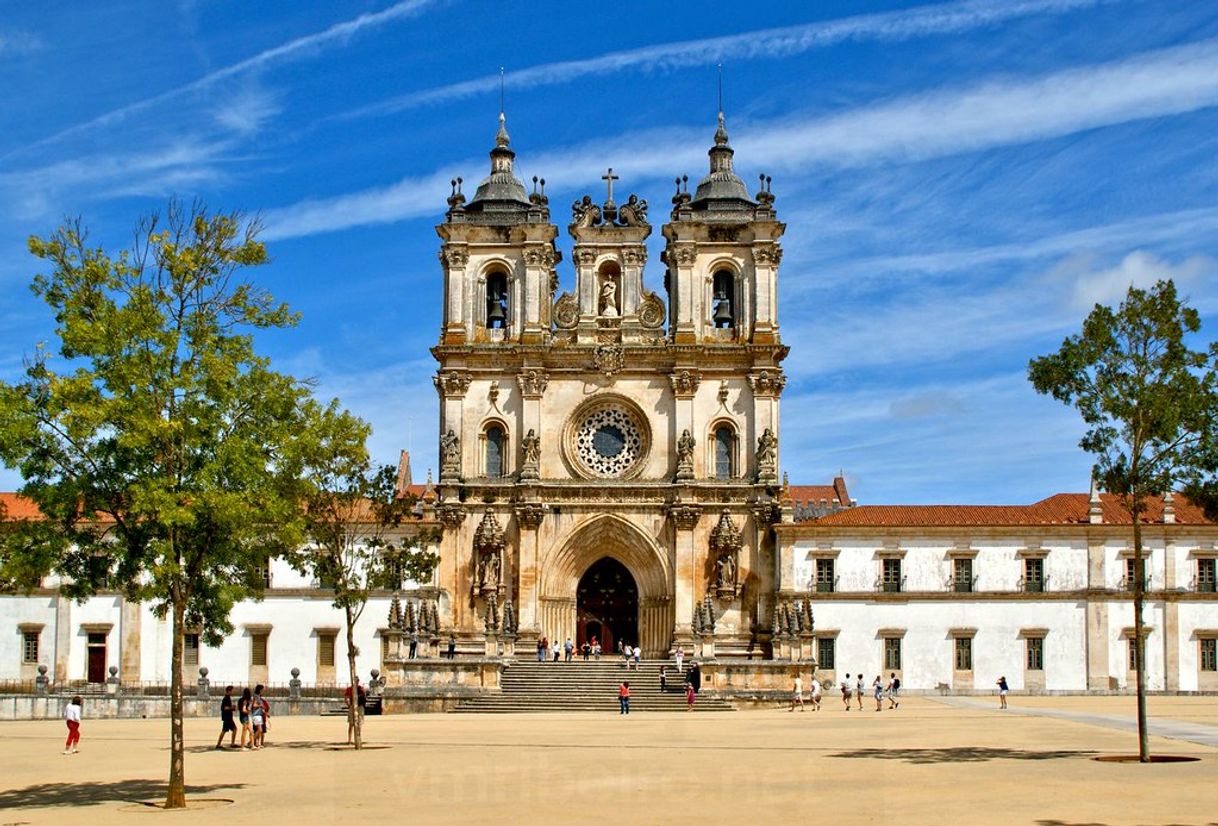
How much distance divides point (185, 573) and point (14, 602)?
40.7m

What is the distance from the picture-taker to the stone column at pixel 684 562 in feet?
184

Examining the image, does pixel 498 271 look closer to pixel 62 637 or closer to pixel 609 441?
pixel 609 441

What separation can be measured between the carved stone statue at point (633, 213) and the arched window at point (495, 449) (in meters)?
9.56

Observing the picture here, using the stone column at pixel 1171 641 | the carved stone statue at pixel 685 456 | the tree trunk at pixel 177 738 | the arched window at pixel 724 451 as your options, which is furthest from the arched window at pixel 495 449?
the tree trunk at pixel 177 738

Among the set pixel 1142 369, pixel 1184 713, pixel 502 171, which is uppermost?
pixel 502 171

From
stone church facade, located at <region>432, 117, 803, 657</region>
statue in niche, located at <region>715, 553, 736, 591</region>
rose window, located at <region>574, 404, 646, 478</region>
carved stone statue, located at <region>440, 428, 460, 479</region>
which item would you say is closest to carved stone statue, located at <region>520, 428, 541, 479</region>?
stone church facade, located at <region>432, 117, 803, 657</region>

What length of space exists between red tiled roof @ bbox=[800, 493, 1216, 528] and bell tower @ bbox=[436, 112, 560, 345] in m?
13.7

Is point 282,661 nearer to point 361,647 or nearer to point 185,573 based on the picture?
point 361,647

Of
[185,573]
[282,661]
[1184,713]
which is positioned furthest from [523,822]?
[282,661]

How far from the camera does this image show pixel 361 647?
60031 mm

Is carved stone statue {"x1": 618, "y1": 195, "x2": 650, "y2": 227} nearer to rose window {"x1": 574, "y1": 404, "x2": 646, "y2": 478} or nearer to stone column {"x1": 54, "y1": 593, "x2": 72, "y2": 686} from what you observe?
rose window {"x1": 574, "y1": 404, "x2": 646, "y2": 478}

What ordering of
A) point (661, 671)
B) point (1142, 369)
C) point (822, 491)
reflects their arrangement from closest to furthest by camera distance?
point (1142, 369) → point (661, 671) → point (822, 491)

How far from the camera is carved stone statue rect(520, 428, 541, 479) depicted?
57.1 m

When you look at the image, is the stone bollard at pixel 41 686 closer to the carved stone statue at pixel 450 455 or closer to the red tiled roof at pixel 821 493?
the carved stone statue at pixel 450 455
